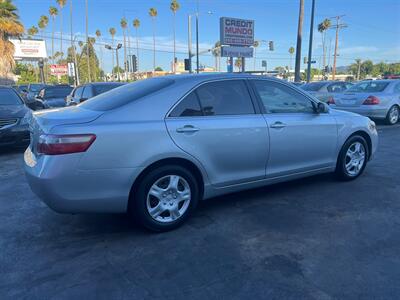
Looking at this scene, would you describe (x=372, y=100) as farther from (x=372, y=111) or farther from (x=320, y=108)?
(x=320, y=108)

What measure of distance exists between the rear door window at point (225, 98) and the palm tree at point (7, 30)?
33.5 metres

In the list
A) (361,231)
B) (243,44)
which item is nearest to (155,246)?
(361,231)

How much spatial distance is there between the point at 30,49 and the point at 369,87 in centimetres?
5231

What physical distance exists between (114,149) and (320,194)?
2867mm

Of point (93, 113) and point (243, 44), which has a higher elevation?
point (243, 44)

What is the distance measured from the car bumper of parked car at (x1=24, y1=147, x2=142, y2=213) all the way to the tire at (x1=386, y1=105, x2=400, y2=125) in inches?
401

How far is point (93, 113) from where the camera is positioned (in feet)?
11.3

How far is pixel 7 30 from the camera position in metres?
31.2

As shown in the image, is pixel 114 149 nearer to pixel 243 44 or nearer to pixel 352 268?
pixel 352 268

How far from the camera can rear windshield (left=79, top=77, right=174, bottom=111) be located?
11.9 feet

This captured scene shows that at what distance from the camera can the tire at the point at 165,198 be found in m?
3.44

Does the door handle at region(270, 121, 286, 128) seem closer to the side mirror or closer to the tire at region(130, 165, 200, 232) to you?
the side mirror

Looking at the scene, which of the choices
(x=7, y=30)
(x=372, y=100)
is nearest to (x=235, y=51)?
(x=372, y=100)

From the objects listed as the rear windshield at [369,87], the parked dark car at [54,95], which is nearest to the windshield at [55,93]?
the parked dark car at [54,95]
